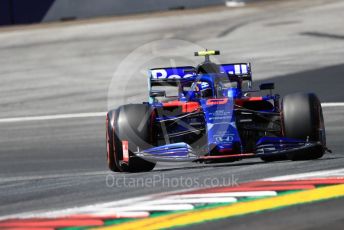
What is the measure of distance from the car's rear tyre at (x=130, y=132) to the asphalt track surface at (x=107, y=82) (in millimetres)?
334

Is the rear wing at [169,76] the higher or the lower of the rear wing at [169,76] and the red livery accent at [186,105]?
the higher

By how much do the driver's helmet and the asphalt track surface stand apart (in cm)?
95

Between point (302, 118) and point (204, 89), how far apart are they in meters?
1.53

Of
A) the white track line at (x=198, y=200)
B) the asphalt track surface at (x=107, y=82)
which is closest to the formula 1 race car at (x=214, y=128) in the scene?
the asphalt track surface at (x=107, y=82)

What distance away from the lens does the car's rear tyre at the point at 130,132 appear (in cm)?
1198

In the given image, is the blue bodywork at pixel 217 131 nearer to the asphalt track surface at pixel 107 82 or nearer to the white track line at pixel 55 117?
the asphalt track surface at pixel 107 82

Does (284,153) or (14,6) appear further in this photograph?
(14,6)

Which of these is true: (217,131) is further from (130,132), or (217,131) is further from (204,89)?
(204,89)

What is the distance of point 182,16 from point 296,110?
20510mm

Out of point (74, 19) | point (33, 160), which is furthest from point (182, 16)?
point (33, 160)

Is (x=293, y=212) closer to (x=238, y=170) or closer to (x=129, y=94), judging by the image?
(x=238, y=170)

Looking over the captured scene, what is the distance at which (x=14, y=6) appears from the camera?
33.6 m

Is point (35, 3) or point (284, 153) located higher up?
point (35, 3)

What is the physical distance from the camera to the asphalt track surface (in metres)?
10.4
